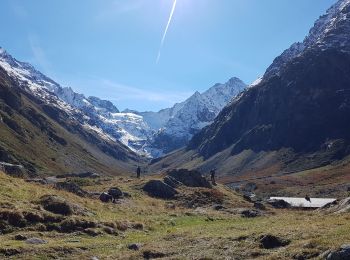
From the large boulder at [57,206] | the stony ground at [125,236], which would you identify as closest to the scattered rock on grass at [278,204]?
the stony ground at [125,236]

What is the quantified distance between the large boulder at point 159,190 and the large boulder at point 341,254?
51327 millimetres

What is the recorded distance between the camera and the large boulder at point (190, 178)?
285 ft

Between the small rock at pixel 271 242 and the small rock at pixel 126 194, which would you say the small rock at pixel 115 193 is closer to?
the small rock at pixel 126 194

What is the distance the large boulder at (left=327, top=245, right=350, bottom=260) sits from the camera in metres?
20.1

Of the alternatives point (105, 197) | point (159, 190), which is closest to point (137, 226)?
point (105, 197)

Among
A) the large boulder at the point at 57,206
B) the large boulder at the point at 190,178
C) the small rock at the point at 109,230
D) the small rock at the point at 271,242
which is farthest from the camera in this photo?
the large boulder at the point at 190,178

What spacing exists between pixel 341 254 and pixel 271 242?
255 inches

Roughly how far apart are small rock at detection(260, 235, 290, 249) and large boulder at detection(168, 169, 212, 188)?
59.2 metres

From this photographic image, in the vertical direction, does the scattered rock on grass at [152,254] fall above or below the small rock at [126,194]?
Result: below

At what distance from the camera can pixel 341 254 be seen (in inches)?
795

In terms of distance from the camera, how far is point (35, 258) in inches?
997

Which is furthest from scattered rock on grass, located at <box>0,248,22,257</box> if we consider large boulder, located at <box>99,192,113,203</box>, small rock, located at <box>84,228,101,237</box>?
large boulder, located at <box>99,192,113,203</box>

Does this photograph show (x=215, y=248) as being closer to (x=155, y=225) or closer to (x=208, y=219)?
(x=155, y=225)

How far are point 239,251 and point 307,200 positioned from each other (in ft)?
257
